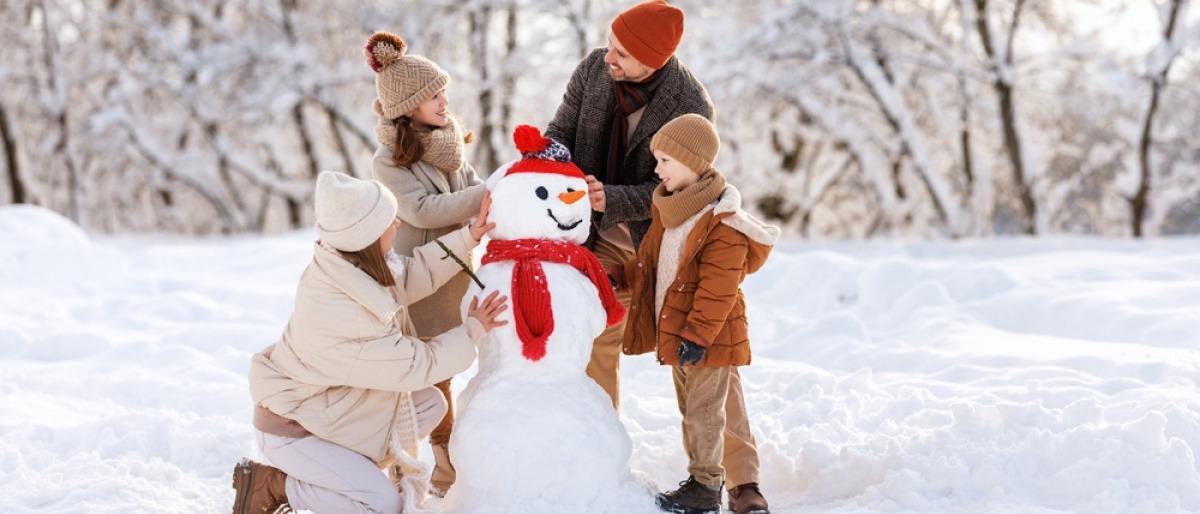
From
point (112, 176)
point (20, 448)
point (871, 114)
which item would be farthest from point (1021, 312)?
point (112, 176)

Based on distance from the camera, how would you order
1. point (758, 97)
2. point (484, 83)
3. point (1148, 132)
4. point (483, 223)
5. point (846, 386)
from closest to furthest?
point (483, 223), point (846, 386), point (1148, 132), point (758, 97), point (484, 83)

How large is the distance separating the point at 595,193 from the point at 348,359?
1.02 meters

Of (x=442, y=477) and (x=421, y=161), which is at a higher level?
(x=421, y=161)

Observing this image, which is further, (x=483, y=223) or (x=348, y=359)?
(x=483, y=223)

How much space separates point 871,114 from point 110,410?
39.5 feet

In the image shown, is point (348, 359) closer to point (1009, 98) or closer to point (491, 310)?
point (491, 310)

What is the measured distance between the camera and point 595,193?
10.8ft

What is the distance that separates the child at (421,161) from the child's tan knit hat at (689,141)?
0.72 meters

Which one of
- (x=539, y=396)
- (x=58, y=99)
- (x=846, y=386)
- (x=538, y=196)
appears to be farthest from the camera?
(x=58, y=99)

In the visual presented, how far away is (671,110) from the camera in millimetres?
3494

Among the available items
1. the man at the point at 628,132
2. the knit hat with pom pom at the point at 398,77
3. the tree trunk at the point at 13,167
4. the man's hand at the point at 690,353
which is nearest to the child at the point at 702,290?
the man's hand at the point at 690,353

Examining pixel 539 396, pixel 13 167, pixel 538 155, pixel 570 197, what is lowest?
pixel 13 167

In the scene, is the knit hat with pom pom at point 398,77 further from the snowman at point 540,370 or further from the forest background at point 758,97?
the forest background at point 758,97

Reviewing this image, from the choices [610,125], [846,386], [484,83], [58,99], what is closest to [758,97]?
[484,83]
